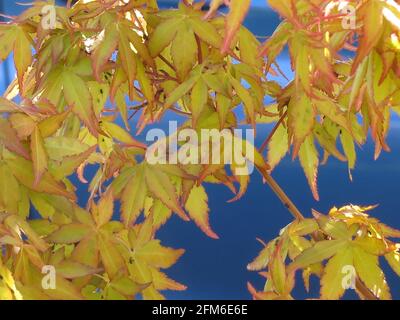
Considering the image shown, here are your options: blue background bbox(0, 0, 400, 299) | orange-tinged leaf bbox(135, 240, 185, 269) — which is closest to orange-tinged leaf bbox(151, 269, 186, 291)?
orange-tinged leaf bbox(135, 240, 185, 269)

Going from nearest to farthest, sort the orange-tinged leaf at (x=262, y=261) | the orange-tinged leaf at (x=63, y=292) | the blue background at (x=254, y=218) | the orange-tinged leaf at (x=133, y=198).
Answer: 1. the orange-tinged leaf at (x=63, y=292)
2. the orange-tinged leaf at (x=133, y=198)
3. the orange-tinged leaf at (x=262, y=261)
4. the blue background at (x=254, y=218)

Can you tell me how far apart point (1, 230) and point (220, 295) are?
1089 mm

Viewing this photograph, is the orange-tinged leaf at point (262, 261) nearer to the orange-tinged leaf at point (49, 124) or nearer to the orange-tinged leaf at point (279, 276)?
the orange-tinged leaf at point (279, 276)

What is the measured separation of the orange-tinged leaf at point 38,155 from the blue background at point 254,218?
0.99 metres

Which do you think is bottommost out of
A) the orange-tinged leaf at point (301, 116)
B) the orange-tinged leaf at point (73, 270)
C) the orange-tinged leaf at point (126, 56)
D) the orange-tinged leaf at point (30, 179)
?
the orange-tinged leaf at point (73, 270)

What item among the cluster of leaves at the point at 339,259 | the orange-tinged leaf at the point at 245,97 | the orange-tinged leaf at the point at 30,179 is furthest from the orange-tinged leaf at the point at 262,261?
the orange-tinged leaf at the point at 30,179

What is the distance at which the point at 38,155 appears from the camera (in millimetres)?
579

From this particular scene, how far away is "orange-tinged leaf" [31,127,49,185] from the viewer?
57 cm

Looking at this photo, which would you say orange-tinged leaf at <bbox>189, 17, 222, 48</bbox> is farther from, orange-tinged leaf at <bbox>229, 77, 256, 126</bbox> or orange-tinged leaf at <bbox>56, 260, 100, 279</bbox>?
orange-tinged leaf at <bbox>56, 260, 100, 279</bbox>

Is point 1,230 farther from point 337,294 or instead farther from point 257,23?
point 257,23

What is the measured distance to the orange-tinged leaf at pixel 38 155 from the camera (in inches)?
22.4

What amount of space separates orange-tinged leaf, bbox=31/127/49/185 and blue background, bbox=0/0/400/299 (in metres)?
0.99

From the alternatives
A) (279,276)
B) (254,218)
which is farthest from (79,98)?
(254,218)

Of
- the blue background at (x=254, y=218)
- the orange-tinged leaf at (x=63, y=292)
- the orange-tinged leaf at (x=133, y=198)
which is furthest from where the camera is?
the blue background at (x=254, y=218)
